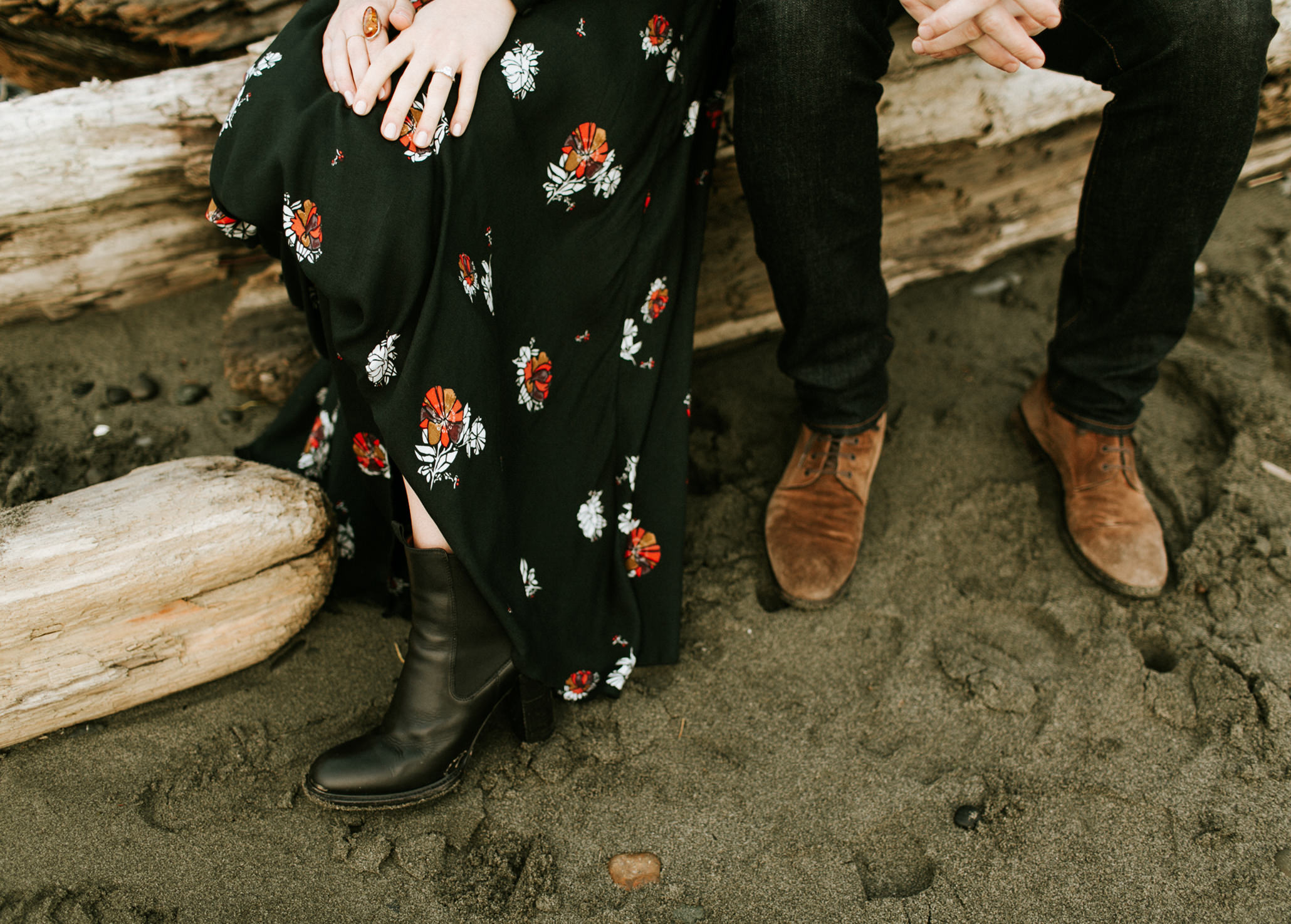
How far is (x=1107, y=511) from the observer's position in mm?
1813

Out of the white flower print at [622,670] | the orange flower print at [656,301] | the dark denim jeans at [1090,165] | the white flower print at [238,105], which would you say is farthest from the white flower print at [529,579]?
the white flower print at [238,105]

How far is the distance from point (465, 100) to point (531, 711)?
1023 millimetres

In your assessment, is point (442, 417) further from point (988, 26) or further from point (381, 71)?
point (988, 26)

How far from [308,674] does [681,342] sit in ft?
3.27

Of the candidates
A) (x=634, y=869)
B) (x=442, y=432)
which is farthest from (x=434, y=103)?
(x=634, y=869)

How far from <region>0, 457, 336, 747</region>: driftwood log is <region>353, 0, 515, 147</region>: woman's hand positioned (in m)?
0.76

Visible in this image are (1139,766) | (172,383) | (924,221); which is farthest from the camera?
(924,221)

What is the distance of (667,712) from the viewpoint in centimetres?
157

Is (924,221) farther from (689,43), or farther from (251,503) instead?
(251,503)

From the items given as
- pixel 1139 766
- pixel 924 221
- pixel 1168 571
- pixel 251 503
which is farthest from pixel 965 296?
pixel 251 503

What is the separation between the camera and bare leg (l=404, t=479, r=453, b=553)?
1.33 m

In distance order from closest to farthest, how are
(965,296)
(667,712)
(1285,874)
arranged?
(1285,874), (667,712), (965,296)

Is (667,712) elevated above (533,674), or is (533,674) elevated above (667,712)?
(533,674)

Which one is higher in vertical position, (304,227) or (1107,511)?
(304,227)
